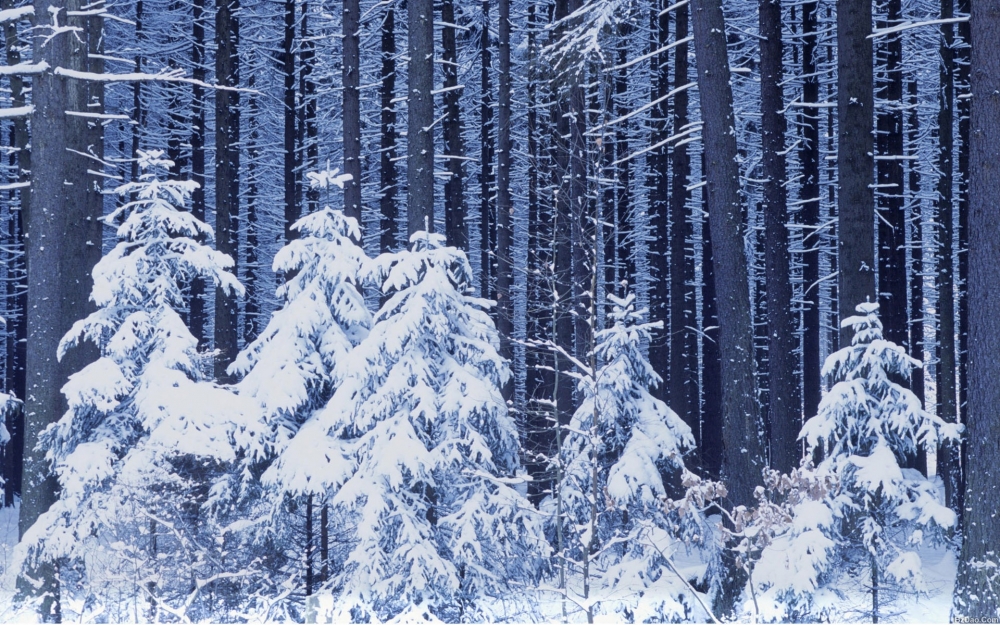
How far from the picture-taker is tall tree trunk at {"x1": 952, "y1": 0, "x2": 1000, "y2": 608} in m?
7.57

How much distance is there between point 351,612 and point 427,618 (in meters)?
0.87

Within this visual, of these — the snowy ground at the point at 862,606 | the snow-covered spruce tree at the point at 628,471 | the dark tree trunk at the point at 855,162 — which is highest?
the dark tree trunk at the point at 855,162

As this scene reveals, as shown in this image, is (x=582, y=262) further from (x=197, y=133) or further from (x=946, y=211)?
(x=197, y=133)

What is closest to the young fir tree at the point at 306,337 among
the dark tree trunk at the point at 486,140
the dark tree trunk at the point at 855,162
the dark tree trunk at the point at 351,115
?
the dark tree trunk at the point at 351,115

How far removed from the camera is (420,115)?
1255cm

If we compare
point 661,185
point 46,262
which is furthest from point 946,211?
point 46,262

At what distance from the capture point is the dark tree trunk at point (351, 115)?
1376 centimetres

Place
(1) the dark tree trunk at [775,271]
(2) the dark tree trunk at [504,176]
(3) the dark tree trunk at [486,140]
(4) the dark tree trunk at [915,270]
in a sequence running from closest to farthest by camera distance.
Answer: (1) the dark tree trunk at [775,271], (2) the dark tree trunk at [504,176], (3) the dark tree trunk at [486,140], (4) the dark tree trunk at [915,270]

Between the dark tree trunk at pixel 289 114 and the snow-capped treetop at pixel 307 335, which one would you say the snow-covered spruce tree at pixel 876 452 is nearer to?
the snow-capped treetop at pixel 307 335

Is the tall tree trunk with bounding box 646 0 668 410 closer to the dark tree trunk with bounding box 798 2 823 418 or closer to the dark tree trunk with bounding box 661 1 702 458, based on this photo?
the dark tree trunk with bounding box 661 1 702 458

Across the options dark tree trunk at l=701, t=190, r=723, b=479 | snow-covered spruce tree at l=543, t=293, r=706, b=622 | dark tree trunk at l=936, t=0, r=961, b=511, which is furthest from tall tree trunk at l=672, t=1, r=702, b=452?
snow-covered spruce tree at l=543, t=293, r=706, b=622

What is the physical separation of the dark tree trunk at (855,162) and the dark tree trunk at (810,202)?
5.32m

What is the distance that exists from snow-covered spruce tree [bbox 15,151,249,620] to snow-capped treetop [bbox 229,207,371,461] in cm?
43

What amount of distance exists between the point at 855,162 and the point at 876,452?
3.81 metres
